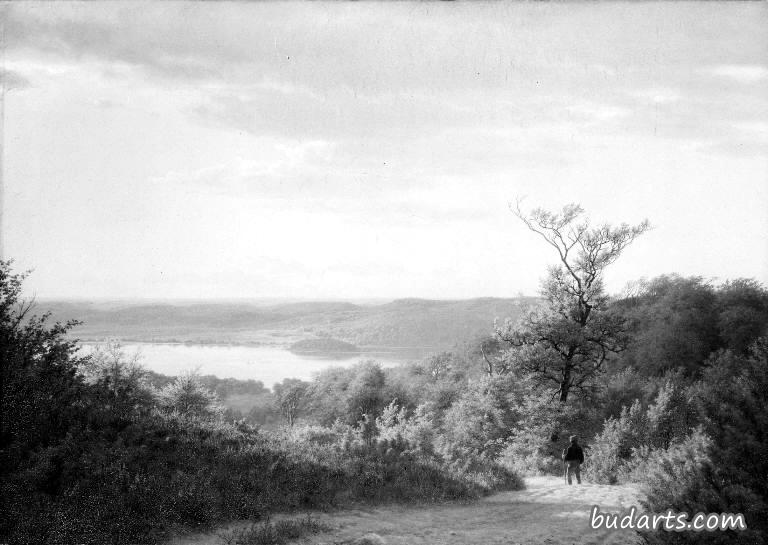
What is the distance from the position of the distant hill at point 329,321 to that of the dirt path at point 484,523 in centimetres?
5167

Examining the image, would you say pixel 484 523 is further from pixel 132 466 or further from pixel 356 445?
pixel 132 466

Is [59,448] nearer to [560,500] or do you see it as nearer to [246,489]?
[246,489]

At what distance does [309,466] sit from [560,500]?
255 inches

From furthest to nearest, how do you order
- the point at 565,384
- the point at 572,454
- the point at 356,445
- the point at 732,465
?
the point at 565,384
the point at 572,454
the point at 356,445
the point at 732,465

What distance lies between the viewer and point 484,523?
10.2 m

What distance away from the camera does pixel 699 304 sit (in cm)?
5034

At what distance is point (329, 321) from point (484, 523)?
8558 centimetres

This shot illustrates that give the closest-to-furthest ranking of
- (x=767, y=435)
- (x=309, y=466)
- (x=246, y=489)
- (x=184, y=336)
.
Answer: (x=767, y=435) → (x=246, y=489) → (x=309, y=466) → (x=184, y=336)

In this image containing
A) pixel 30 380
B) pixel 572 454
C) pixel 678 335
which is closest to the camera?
pixel 30 380

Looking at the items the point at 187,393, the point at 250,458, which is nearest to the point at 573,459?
the point at 250,458

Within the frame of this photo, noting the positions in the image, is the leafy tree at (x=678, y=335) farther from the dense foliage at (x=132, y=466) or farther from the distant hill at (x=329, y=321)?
the dense foliage at (x=132, y=466)

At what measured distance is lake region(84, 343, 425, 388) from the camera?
156ft

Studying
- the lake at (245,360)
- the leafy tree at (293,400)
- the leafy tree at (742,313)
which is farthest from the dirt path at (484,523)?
the leafy tree at (293,400)

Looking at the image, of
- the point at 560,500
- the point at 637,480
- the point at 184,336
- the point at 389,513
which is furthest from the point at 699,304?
the point at 184,336
